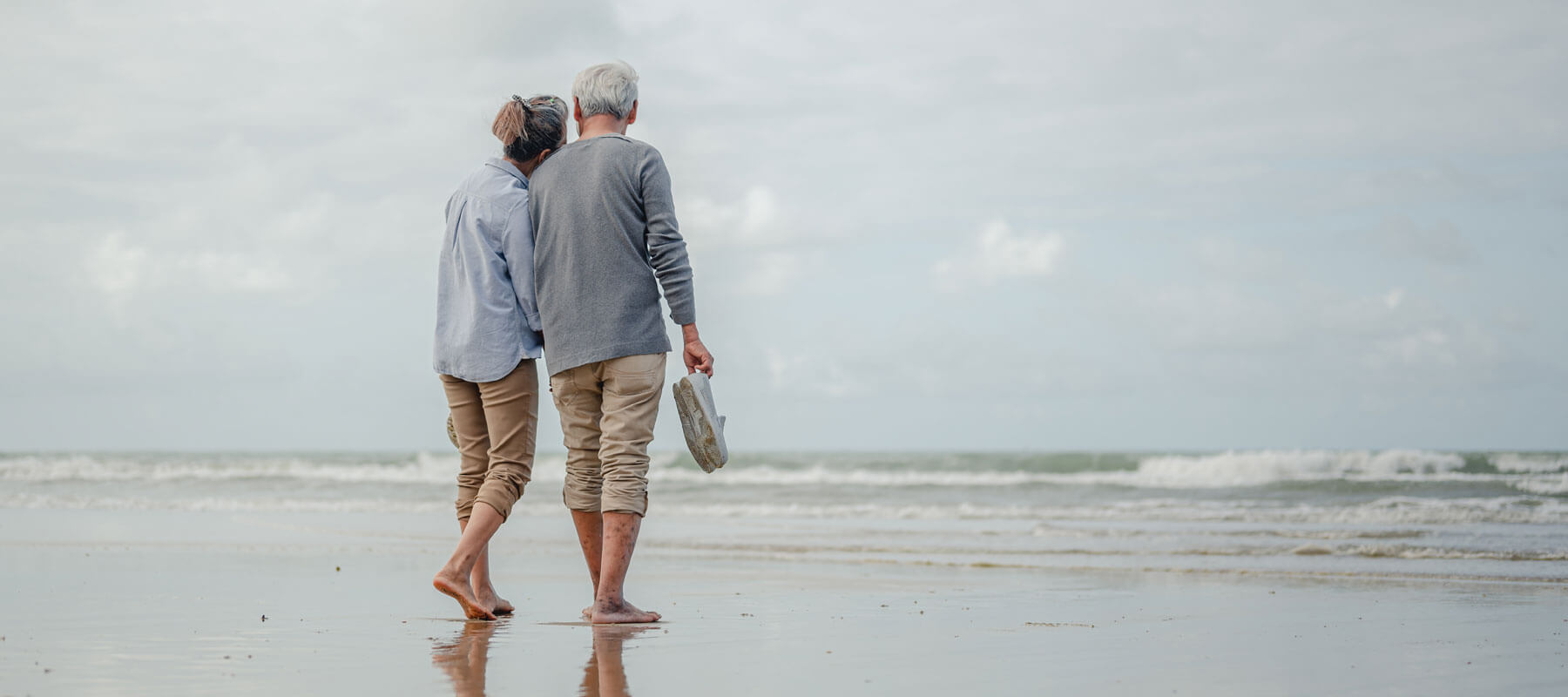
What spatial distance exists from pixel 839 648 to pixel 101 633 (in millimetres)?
2008

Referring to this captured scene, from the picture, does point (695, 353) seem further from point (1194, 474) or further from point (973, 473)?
point (1194, 474)

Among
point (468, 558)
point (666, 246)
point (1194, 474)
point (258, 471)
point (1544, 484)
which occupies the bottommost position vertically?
point (258, 471)

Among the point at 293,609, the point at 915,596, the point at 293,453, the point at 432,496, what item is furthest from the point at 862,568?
the point at 293,453

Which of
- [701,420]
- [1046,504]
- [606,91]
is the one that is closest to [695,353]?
[701,420]

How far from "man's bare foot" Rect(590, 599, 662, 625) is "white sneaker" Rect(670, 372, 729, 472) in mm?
485

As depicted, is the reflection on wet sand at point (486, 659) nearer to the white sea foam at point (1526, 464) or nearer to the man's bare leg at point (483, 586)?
the man's bare leg at point (483, 586)

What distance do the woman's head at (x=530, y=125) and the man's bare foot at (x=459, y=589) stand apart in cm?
125

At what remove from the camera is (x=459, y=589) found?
3326 millimetres

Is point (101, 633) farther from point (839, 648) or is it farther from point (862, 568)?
point (862, 568)

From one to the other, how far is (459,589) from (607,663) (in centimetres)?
76

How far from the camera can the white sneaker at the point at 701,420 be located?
336 cm

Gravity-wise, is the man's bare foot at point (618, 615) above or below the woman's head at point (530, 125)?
below

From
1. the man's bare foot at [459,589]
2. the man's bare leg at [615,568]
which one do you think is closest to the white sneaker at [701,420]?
the man's bare leg at [615,568]

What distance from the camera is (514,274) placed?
3.50 metres
